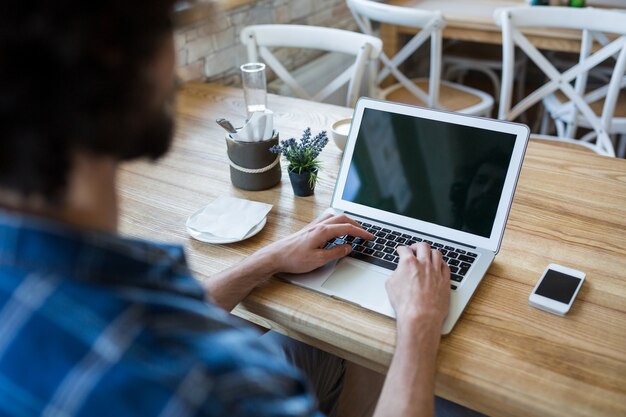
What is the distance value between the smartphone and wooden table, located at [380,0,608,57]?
1787 millimetres

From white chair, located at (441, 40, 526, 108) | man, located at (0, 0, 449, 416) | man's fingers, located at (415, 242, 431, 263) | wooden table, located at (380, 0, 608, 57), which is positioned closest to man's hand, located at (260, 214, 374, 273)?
man's fingers, located at (415, 242, 431, 263)

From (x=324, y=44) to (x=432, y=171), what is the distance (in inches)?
41.4

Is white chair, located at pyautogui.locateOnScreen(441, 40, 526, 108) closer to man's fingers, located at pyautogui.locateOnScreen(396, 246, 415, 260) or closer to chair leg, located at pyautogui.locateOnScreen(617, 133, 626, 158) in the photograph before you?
chair leg, located at pyautogui.locateOnScreen(617, 133, 626, 158)

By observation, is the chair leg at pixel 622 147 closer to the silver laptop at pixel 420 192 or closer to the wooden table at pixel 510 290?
the wooden table at pixel 510 290

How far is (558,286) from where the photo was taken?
104 cm

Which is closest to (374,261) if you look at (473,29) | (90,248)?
(90,248)

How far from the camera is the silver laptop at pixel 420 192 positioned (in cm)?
108

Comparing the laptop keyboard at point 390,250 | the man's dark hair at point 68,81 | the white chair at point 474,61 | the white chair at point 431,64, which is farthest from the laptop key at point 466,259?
the white chair at point 474,61

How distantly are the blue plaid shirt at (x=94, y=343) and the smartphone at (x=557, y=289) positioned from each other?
597 mm

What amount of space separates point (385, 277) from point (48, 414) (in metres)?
0.66

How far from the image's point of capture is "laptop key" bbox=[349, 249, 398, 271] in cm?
110

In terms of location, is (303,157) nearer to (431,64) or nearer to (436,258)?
(436,258)

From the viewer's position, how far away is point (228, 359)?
1.90 ft

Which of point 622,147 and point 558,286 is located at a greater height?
point 558,286
